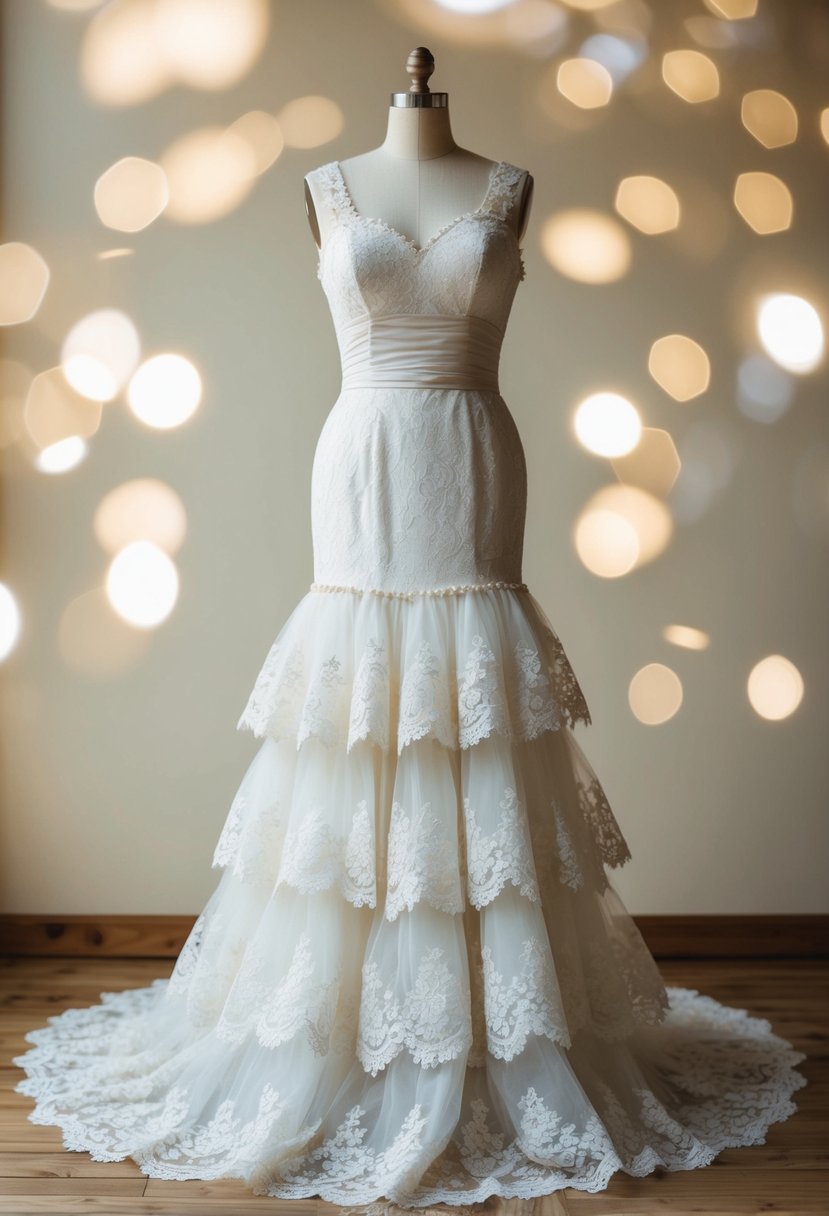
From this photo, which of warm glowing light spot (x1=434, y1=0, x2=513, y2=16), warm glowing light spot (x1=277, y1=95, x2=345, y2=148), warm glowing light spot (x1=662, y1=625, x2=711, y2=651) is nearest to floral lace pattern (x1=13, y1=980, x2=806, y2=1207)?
warm glowing light spot (x1=662, y1=625, x2=711, y2=651)

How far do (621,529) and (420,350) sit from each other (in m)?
1.13

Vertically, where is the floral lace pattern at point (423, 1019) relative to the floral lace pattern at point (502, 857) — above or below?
below

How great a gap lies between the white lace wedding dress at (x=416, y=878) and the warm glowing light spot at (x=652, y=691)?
95cm

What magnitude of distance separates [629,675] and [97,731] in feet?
4.32

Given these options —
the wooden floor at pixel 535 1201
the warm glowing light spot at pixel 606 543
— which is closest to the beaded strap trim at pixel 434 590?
the wooden floor at pixel 535 1201

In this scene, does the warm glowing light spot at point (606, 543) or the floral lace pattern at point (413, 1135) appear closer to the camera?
Answer: the floral lace pattern at point (413, 1135)

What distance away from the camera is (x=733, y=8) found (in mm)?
2914

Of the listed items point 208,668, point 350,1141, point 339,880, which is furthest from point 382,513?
point 208,668

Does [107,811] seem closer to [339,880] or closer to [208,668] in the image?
[208,668]

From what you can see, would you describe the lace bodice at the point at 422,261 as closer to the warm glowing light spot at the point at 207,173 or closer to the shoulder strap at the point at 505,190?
the shoulder strap at the point at 505,190

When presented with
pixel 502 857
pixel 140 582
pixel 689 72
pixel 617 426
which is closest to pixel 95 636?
pixel 140 582

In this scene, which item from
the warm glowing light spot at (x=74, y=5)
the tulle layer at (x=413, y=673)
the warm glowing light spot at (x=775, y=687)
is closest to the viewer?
the tulle layer at (x=413, y=673)

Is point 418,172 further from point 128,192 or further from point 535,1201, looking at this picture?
point 535,1201

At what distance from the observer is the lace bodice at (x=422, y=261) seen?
1.92 metres
